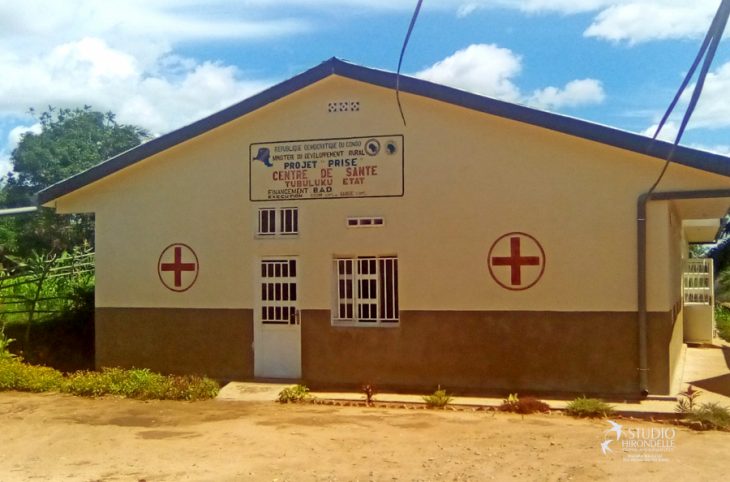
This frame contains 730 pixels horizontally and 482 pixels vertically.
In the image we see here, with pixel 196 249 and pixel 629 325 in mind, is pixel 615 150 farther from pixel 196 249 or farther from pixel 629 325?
pixel 196 249

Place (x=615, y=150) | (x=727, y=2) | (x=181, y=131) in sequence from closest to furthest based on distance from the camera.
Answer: (x=727, y=2), (x=615, y=150), (x=181, y=131)

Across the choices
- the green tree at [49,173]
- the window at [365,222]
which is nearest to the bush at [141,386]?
the window at [365,222]

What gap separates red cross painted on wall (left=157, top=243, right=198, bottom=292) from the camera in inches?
477

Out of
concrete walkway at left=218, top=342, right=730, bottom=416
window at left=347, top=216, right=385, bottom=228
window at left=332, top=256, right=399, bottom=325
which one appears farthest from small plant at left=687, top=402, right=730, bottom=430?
window at left=347, top=216, right=385, bottom=228

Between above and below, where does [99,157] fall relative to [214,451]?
above

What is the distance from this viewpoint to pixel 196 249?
39.7 feet

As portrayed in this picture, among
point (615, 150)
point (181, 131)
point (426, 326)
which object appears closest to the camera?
point (615, 150)

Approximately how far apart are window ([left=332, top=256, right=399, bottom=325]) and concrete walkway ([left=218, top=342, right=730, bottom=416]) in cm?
118

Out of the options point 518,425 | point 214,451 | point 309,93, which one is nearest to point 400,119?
point 309,93

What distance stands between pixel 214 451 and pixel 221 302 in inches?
168

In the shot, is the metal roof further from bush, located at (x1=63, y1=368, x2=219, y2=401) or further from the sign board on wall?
bush, located at (x1=63, y1=368, x2=219, y2=401)

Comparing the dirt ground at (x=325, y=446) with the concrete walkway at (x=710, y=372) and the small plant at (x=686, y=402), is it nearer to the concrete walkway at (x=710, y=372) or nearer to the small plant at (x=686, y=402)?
the small plant at (x=686, y=402)

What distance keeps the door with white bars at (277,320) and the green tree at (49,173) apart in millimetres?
21611

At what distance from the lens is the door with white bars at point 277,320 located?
11648 mm
